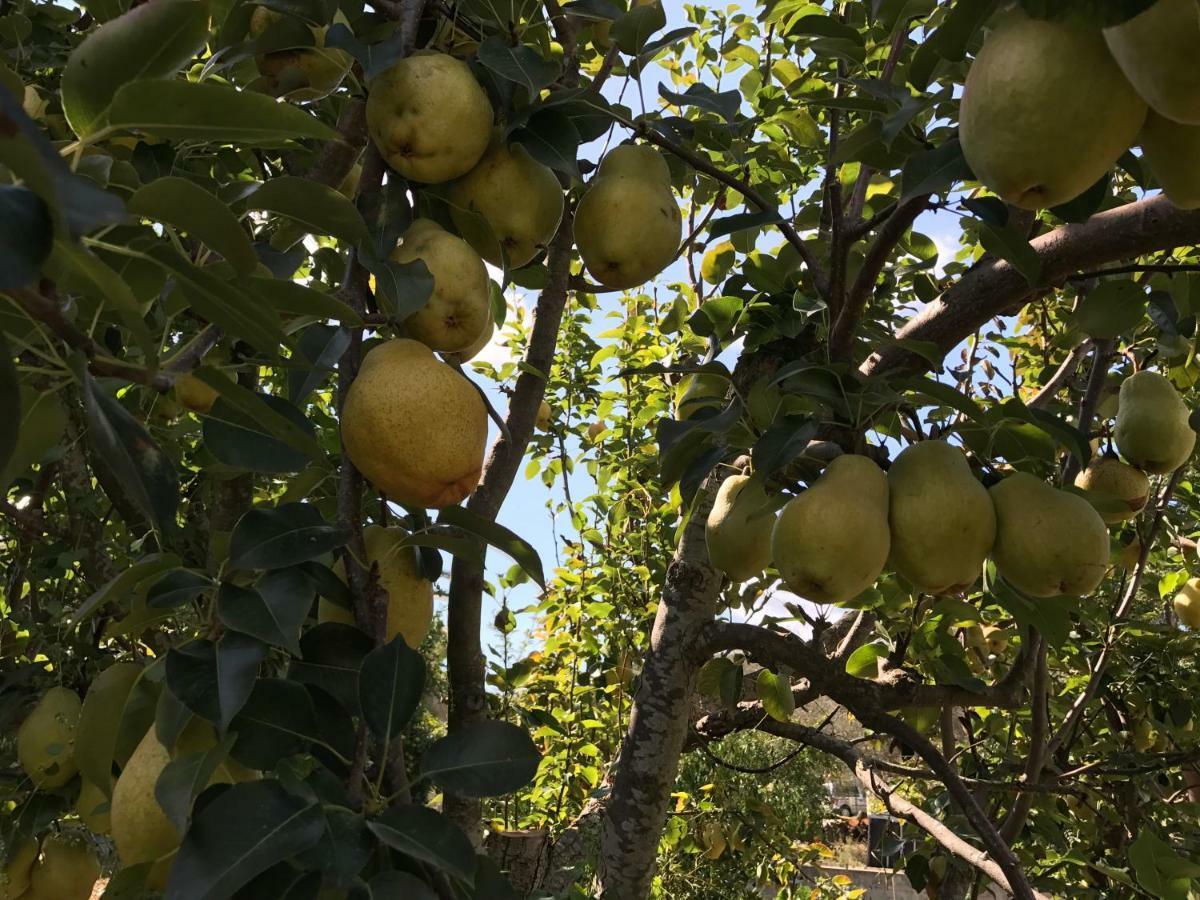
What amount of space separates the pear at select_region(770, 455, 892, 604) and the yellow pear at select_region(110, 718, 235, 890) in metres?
0.73

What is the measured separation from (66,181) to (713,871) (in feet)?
13.3

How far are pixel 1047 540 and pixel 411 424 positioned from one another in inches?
31.7

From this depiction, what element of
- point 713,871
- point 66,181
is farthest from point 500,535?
point 713,871

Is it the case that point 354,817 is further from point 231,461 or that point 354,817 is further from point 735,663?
point 735,663

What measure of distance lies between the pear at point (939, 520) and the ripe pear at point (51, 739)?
1289 mm

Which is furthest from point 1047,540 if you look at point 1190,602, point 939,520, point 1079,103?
point 1190,602

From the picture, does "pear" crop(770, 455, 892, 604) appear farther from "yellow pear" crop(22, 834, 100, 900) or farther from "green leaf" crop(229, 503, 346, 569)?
"yellow pear" crop(22, 834, 100, 900)

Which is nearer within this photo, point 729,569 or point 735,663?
point 729,569

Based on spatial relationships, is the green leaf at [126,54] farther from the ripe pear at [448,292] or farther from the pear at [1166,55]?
the pear at [1166,55]

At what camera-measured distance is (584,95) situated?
49.1 inches

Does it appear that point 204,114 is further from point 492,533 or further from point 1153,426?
point 1153,426

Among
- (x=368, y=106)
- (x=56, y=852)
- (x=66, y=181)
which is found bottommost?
(x=56, y=852)

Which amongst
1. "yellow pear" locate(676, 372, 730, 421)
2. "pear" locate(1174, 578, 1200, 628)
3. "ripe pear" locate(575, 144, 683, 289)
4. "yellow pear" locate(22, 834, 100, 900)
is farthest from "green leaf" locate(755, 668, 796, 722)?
"pear" locate(1174, 578, 1200, 628)

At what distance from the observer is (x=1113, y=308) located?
1.52 m
